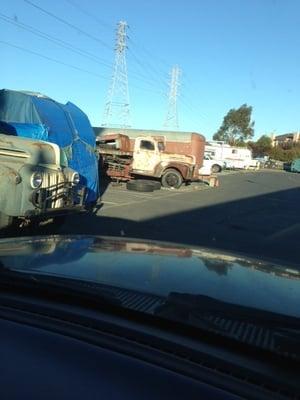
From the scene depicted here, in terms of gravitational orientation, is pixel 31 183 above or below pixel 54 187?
above

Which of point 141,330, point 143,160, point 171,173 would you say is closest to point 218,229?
point 141,330

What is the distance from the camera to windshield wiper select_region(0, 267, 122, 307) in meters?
2.34

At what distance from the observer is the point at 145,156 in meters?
28.2

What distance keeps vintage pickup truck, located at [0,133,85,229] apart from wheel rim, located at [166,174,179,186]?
58.6 feet

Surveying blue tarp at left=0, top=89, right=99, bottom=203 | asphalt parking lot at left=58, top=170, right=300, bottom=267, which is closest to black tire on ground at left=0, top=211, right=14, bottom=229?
asphalt parking lot at left=58, top=170, right=300, bottom=267

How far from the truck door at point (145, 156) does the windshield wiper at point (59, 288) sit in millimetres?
25505

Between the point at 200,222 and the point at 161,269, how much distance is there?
12.6 m

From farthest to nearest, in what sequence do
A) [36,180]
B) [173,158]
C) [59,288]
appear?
[173,158], [36,180], [59,288]

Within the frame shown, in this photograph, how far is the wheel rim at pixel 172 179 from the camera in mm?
28041

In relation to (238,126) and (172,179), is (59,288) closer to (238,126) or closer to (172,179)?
(172,179)

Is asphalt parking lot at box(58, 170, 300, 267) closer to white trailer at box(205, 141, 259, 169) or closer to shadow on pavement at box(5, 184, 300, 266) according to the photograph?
shadow on pavement at box(5, 184, 300, 266)

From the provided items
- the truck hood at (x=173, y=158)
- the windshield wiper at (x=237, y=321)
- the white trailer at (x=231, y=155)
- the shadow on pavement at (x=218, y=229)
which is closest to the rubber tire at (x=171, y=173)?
the truck hood at (x=173, y=158)

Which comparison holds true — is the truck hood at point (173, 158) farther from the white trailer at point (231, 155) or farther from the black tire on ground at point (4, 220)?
the white trailer at point (231, 155)

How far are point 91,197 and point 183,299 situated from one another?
1271 centimetres
